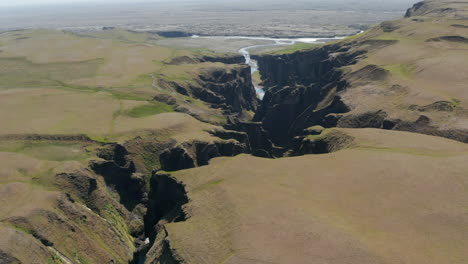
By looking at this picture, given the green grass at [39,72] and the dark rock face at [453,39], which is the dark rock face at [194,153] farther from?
the dark rock face at [453,39]

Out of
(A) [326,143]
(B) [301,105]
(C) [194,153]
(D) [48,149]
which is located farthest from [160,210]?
(B) [301,105]

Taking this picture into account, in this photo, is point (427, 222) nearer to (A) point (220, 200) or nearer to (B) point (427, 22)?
(A) point (220, 200)

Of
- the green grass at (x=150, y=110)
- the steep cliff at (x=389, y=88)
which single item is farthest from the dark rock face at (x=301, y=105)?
the green grass at (x=150, y=110)

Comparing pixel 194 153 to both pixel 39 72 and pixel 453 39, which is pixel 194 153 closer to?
pixel 453 39

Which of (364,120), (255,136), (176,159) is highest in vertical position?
(364,120)

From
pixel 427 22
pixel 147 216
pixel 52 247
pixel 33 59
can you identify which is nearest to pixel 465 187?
pixel 147 216

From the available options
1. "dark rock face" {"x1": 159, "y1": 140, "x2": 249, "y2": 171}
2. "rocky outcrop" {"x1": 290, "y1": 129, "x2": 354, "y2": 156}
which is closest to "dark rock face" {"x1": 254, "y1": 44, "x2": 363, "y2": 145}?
"rocky outcrop" {"x1": 290, "y1": 129, "x2": 354, "y2": 156}

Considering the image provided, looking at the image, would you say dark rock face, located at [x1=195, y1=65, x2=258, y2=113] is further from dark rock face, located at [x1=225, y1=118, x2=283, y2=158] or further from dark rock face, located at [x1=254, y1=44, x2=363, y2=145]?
dark rock face, located at [x1=225, y1=118, x2=283, y2=158]
